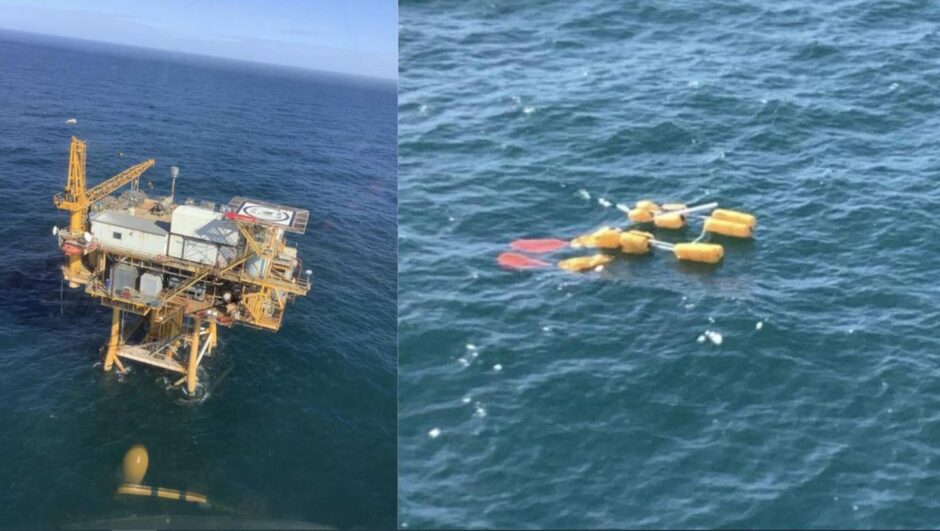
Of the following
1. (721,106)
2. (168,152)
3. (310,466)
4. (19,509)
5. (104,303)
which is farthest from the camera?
(168,152)

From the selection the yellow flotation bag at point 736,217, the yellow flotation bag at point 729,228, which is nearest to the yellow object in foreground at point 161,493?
the yellow flotation bag at point 729,228

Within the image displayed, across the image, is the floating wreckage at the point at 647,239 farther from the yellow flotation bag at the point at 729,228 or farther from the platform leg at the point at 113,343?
the platform leg at the point at 113,343

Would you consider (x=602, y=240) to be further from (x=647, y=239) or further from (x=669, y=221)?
(x=669, y=221)

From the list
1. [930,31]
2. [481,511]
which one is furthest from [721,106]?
[481,511]

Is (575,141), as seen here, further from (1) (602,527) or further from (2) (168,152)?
(2) (168,152)

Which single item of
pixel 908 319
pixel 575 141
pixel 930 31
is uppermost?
pixel 930 31

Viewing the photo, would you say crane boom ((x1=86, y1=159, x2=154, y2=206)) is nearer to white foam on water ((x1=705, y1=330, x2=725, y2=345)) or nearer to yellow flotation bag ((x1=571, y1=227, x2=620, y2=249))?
yellow flotation bag ((x1=571, y1=227, x2=620, y2=249))
